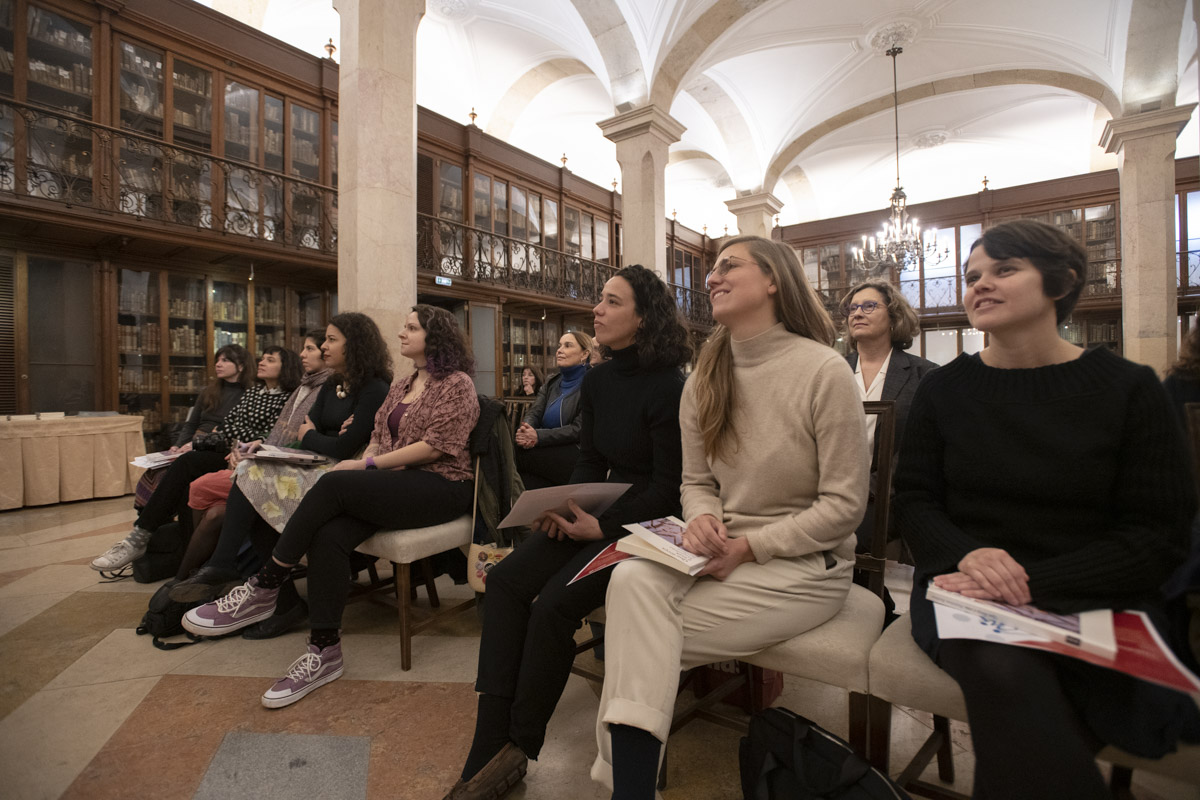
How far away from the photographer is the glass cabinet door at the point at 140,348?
6539 mm

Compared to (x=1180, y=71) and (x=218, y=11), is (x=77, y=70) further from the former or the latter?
(x=1180, y=71)

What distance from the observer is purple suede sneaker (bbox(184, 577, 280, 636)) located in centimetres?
230

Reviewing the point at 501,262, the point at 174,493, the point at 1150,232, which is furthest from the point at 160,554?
the point at 1150,232

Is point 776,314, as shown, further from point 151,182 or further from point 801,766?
point 151,182

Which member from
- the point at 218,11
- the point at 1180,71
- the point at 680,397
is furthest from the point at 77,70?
the point at 1180,71

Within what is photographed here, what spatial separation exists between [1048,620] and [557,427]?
254 centimetres

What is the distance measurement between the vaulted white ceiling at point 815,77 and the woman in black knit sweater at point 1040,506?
687 cm

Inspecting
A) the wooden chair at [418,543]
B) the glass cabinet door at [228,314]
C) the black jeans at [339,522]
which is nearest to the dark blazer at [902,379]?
the wooden chair at [418,543]

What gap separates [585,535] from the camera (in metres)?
1.65

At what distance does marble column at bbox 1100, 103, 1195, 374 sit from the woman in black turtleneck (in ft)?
26.5

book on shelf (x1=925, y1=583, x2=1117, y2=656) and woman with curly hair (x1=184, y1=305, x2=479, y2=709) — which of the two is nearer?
book on shelf (x1=925, y1=583, x2=1117, y2=656)

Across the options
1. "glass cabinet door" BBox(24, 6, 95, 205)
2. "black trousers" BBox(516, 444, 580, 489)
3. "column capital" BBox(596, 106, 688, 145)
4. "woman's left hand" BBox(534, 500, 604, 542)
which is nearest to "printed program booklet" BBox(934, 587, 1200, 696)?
"woman's left hand" BBox(534, 500, 604, 542)

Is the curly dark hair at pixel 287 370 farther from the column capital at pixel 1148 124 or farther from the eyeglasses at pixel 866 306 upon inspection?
the column capital at pixel 1148 124

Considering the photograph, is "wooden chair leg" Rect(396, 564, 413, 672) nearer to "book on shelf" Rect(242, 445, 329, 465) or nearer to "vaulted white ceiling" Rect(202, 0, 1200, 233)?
"book on shelf" Rect(242, 445, 329, 465)
